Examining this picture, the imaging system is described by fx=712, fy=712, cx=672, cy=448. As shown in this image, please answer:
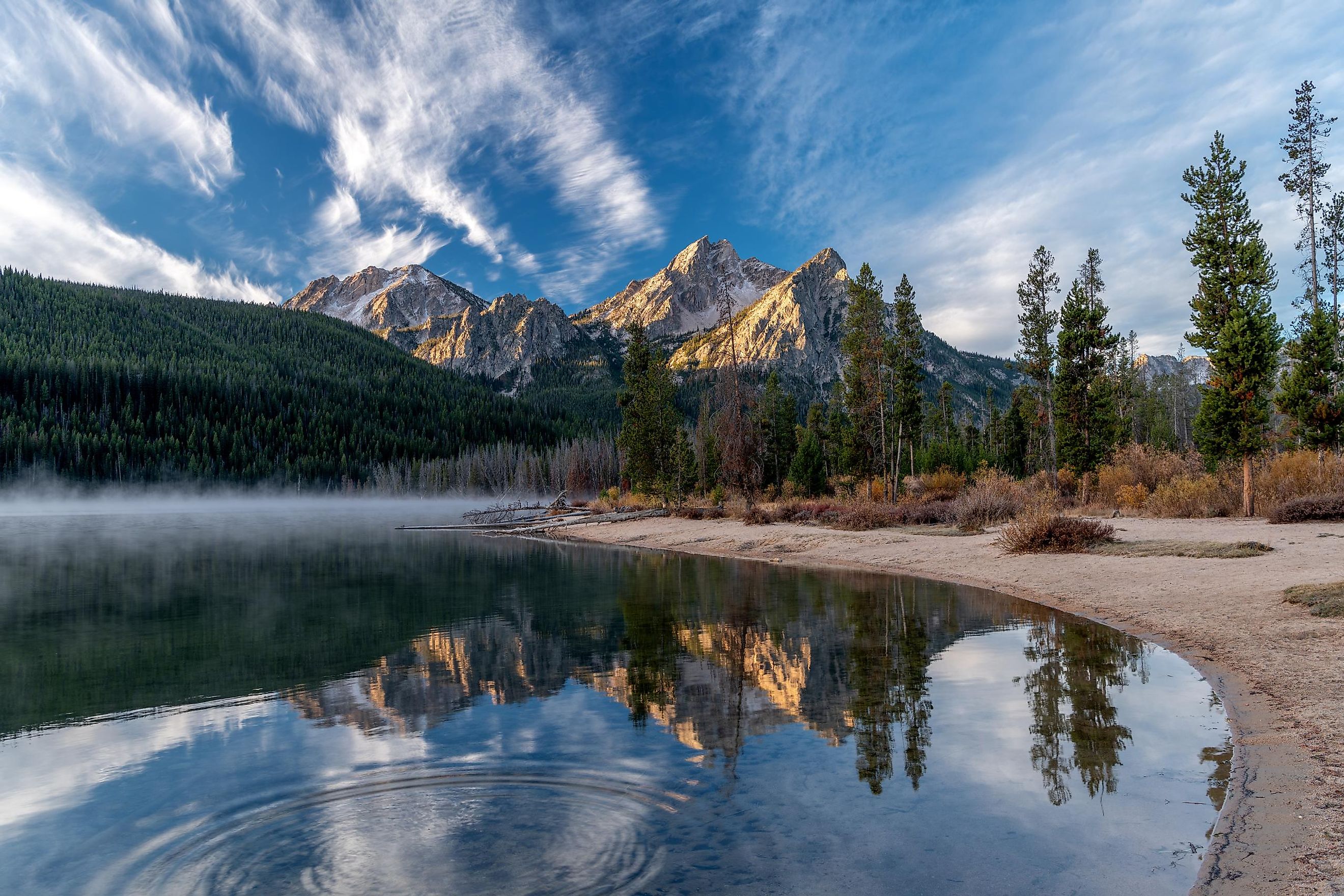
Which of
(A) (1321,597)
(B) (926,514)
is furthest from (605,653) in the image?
(B) (926,514)

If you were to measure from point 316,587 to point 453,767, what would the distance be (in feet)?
62.6

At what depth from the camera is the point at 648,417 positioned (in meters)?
59.5

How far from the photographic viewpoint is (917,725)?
816 cm

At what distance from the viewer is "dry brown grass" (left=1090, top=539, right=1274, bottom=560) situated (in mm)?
16859

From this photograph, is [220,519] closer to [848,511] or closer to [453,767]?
[848,511]

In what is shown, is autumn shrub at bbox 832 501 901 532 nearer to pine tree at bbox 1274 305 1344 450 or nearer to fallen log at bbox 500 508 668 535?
pine tree at bbox 1274 305 1344 450

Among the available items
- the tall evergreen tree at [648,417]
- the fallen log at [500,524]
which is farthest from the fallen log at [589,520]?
the tall evergreen tree at [648,417]

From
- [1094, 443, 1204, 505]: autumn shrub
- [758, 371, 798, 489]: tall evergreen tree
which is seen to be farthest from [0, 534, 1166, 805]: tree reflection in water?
[758, 371, 798, 489]: tall evergreen tree

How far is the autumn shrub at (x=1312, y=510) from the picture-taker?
21.0 m

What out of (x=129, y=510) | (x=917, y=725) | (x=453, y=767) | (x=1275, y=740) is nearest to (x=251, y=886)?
(x=453, y=767)

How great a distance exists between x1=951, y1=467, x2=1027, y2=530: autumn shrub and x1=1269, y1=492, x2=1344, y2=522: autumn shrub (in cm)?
808

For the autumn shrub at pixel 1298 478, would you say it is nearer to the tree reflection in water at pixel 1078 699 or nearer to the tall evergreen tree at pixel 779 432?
the tree reflection in water at pixel 1078 699

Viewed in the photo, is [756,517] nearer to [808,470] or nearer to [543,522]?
[808,470]

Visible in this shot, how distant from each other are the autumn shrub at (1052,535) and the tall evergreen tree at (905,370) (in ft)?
91.3
